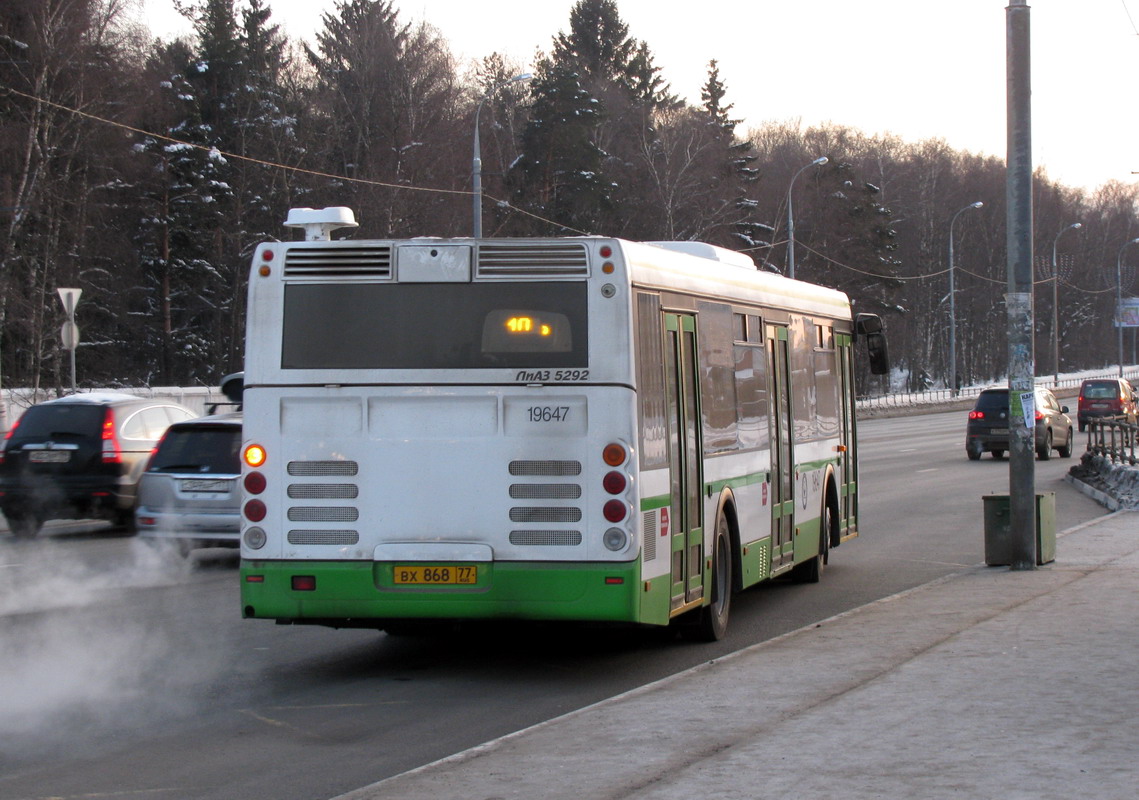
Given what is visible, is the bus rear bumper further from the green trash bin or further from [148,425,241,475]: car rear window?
the green trash bin

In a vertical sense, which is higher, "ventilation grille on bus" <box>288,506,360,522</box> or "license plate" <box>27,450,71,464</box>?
"license plate" <box>27,450,71,464</box>

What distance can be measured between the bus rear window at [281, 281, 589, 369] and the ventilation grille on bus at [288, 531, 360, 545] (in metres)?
0.99

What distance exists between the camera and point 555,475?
8617mm

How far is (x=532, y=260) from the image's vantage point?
884cm

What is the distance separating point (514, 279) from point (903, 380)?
335 ft

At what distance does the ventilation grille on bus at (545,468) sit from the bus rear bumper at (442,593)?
53 cm

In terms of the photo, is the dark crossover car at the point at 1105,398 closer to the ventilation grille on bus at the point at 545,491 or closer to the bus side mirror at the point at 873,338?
the bus side mirror at the point at 873,338

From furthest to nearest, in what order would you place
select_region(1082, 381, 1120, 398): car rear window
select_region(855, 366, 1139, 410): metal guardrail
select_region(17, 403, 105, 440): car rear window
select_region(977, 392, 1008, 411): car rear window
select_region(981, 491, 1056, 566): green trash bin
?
select_region(855, 366, 1139, 410): metal guardrail, select_region(1082, 381, 1120, 398): car rear window, select_region(977, 392, 1008, 411): car rear window, select_region(17, 403, 105, 440): car rear window, select_region(981, 491, 1056, 566): green trash bin

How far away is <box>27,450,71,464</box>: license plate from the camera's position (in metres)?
18.3

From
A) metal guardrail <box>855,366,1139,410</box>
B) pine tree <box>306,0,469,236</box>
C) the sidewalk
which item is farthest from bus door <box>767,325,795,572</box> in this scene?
pine tree <box>306,0,469,236</box>

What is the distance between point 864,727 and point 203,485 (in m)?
9.76

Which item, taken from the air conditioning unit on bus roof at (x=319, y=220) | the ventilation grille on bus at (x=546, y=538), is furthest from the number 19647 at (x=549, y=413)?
the air conditioning unit on bus roof at (x=319, y=220)

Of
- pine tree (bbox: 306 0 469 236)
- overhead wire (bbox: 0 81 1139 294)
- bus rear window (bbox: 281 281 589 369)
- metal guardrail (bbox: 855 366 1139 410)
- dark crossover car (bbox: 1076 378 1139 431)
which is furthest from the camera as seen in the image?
metal guardrail (bbox: 855 366 1139 410)

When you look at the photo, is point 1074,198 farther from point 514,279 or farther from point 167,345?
point 514,279
